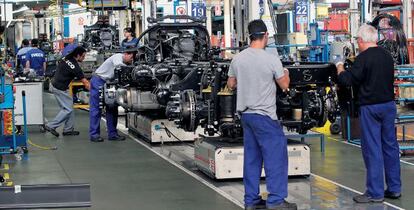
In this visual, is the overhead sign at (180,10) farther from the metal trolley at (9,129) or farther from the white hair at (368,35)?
the white hair at (368,35)

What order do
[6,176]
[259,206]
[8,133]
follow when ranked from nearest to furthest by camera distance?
[259,206] < [6,176] < [8,133]

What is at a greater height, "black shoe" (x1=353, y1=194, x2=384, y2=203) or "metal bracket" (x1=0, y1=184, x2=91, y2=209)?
"metal bracket" (x1=0, y1=184, x2=91, y2=209)

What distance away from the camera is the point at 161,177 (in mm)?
9625

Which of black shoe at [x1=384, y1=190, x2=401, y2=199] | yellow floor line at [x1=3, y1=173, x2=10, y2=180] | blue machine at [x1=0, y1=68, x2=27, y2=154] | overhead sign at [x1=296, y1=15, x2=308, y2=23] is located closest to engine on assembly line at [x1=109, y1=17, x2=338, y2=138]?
black shoe at [x1=384, y1=190, x2=401, y2=199]

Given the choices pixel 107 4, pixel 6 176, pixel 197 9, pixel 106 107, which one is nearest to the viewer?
pixel 6 176

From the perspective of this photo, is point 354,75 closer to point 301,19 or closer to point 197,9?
point 301,19

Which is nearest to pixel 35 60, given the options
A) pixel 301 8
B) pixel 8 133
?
pixel 301 8

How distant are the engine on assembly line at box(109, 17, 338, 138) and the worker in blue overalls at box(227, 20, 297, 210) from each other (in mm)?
1461

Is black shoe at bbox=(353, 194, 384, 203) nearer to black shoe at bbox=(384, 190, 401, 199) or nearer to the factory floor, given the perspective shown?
the factory floor

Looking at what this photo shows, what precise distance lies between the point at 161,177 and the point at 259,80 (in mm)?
2921

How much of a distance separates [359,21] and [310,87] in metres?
6.75

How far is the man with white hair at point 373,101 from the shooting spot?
7.65 m

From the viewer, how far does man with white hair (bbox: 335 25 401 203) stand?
7.65 metres

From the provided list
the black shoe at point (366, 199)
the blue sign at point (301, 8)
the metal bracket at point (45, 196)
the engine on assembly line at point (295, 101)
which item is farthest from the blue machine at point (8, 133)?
the blue sign at point (301, 8)
